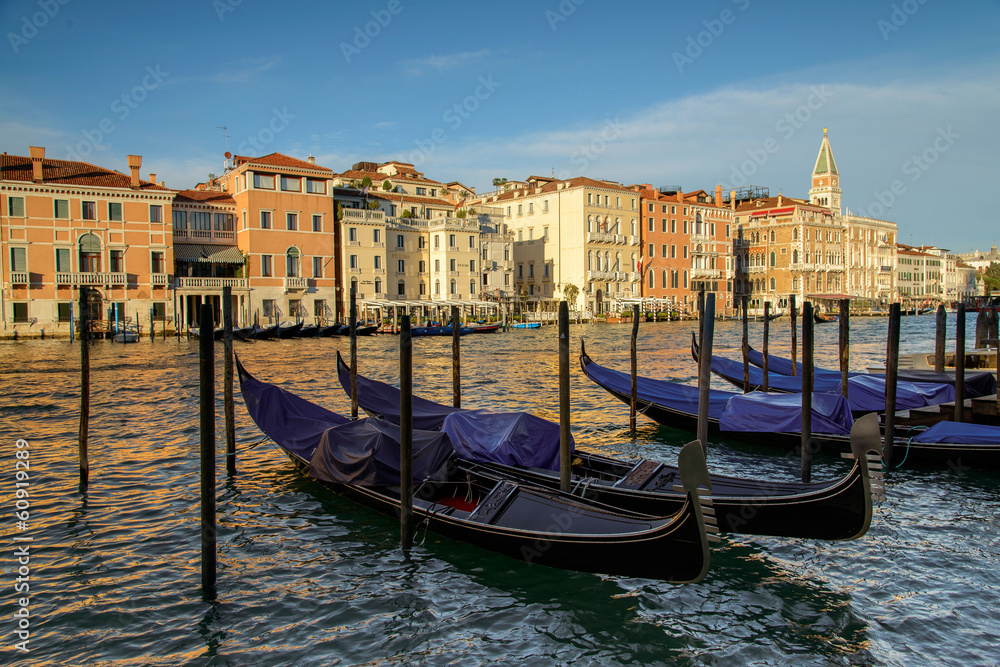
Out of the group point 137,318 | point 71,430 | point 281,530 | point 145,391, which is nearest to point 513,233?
point 137,318

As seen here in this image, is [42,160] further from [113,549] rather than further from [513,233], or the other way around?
[113,549]

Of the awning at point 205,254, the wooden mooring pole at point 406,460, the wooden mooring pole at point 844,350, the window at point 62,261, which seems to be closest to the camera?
the wooden mooring pole at point 406,460

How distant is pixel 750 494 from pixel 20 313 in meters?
32.1

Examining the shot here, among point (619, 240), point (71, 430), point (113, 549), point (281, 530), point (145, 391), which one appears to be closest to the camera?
point (113, 549)

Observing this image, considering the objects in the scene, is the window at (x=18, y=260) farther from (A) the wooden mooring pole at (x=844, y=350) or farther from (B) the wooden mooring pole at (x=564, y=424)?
(A) the wooden mooring pole at (x=844, y=350)

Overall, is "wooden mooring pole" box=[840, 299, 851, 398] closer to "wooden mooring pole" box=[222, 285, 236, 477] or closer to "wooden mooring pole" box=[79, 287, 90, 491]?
"wooden mooring pole" box=[222, 285, 236, 477]

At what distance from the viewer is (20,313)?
29078 millimetres

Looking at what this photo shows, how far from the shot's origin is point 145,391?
14.4 meters

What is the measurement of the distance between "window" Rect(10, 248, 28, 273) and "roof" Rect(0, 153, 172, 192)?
114 inches

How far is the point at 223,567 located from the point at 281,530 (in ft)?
2.73

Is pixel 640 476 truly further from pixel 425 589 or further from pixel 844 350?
pixel 844 350

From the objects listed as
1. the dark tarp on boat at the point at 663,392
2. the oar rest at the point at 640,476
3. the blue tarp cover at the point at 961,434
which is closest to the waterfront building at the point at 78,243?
the dark tarp on boat at the point at 663,392

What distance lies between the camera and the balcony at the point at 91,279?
29.8m

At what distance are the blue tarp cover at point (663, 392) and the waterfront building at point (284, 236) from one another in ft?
83.2
